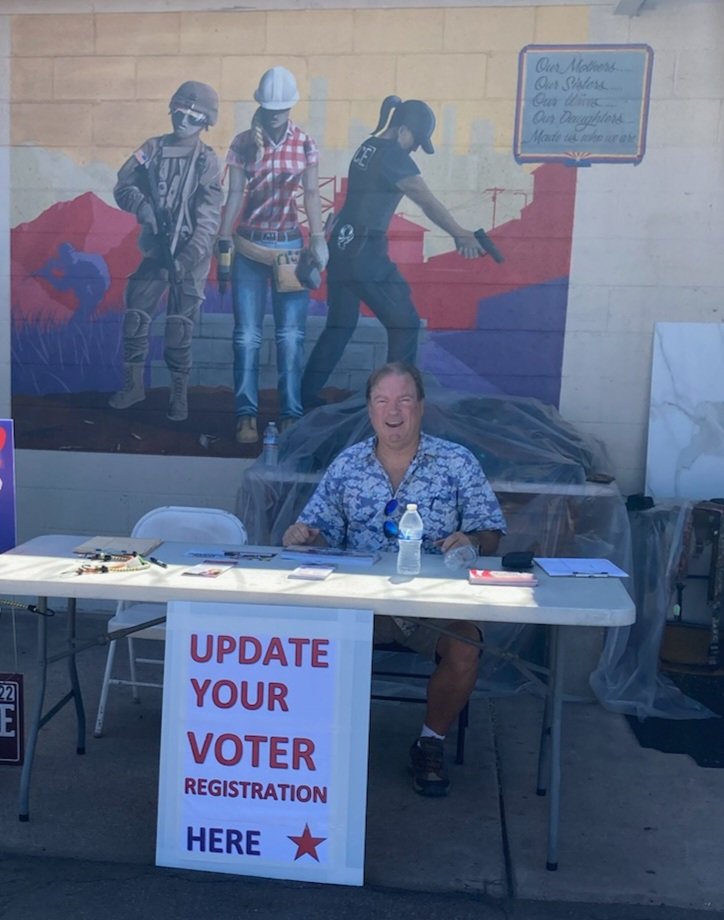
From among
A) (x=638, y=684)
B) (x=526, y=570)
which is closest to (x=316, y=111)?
(x=526, y=570)

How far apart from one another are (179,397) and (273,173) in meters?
1.29

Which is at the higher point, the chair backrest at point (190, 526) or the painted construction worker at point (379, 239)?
the painted construction worker at point (379, 239)

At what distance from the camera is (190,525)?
13.2ft

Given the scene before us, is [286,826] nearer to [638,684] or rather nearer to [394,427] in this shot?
[394,427]

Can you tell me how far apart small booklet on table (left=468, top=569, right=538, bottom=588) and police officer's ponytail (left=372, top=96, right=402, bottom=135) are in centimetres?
281

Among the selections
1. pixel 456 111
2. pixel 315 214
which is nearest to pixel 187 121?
pixel 315 214

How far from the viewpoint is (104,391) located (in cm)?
542

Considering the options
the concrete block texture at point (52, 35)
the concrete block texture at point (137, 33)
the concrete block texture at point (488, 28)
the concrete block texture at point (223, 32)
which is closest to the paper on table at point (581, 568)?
the concrete block texture at point (488, 28)

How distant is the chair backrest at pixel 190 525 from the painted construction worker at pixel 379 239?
4.50 ft

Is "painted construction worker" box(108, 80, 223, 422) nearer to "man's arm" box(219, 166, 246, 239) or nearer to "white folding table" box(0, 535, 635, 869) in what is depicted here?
"man's arm" box(219, 166, 246, 239)

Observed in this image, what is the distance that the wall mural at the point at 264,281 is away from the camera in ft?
16.6

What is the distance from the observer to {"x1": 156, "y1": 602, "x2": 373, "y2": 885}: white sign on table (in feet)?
9.41

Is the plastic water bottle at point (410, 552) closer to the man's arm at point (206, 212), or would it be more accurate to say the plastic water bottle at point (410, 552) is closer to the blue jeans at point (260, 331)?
the blue jeans at point (260, 331)

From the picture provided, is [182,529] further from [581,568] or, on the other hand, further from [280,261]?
Answer: [280,261]
